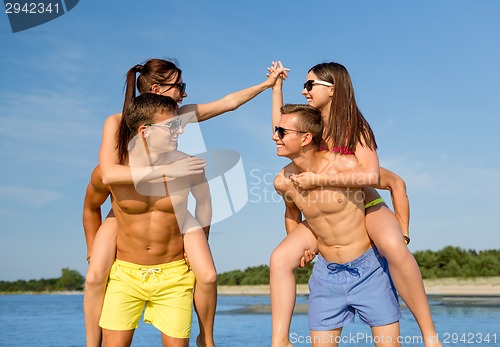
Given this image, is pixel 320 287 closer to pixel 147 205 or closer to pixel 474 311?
pixel 147 205

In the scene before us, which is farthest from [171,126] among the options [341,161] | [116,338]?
[116,338]

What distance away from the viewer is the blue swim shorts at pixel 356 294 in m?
4.73

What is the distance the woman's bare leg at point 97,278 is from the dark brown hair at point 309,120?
1.83 meters

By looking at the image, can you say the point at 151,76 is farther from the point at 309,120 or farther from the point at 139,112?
the point at 309,120

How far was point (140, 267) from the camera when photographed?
16.3 feet

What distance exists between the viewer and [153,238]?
493 centimetres

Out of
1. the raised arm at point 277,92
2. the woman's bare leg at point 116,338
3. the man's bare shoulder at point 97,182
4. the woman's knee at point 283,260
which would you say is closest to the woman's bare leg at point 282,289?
the woman's knee at point 283,260

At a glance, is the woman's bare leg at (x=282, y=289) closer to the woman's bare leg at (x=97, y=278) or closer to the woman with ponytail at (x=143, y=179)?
the woman with ponytail at (x=143, y=179)

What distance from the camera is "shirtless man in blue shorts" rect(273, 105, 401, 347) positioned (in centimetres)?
472

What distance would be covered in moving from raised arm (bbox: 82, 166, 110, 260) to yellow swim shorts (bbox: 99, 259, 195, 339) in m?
0.56

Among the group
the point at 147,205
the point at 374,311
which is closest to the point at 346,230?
the point at 374,311

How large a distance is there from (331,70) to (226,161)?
4.21 feet

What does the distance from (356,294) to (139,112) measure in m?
2.30

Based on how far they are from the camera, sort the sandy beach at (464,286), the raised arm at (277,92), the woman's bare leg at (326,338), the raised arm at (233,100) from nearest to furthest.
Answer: the woman's bare leg at (326,338) < the raised arm at (277,92) < the raised arm at (233,100) < the sandy beach at (464,286)
